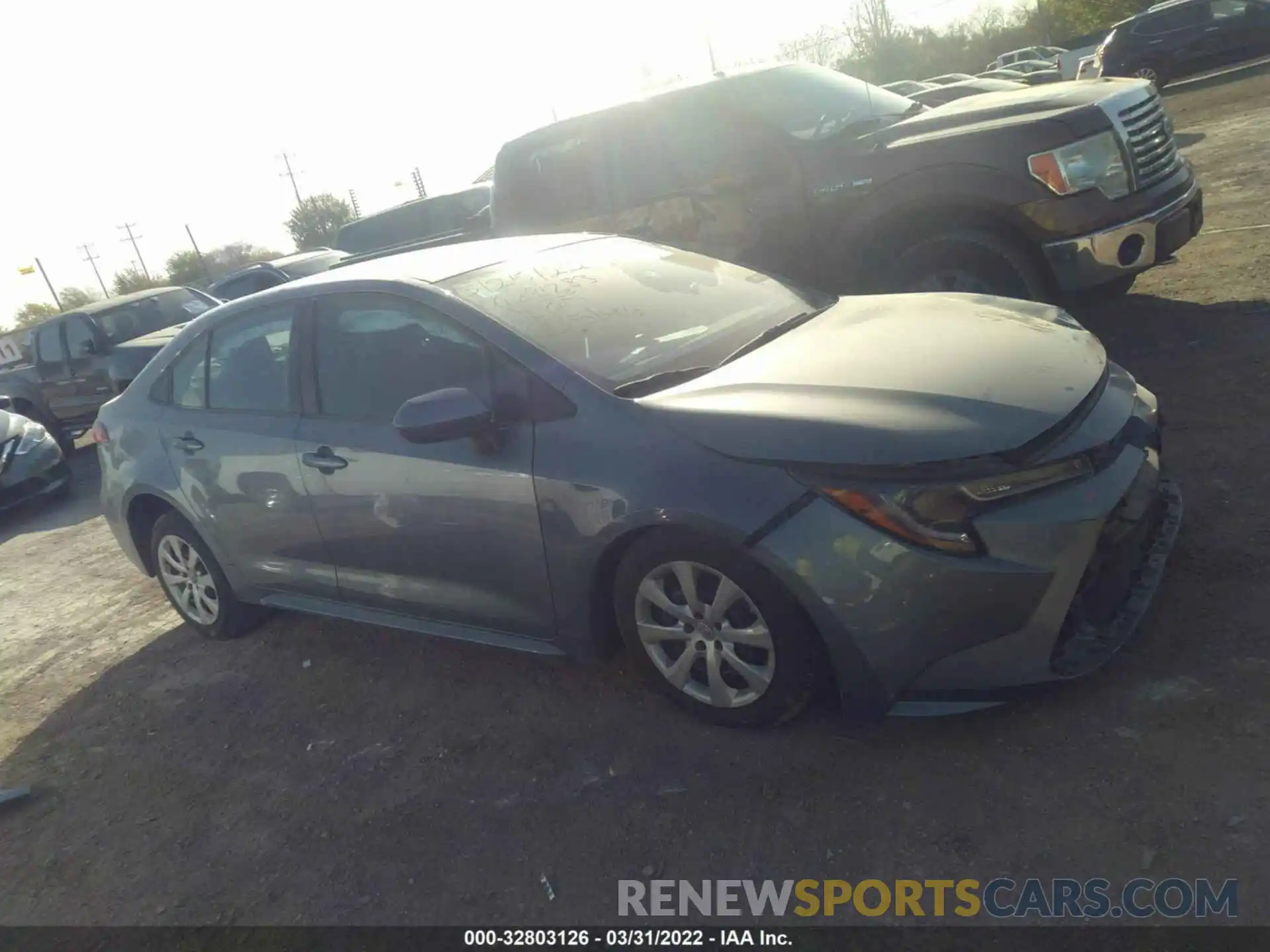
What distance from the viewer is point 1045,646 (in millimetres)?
2832

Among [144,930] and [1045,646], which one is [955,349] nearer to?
[1045,646]

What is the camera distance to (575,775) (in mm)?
3338

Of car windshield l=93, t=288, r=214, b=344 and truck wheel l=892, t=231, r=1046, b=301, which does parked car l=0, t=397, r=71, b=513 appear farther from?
truck wheel l=892, t=231, r=1046, b=301

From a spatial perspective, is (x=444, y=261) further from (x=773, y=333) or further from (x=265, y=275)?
(x=265, y=275)

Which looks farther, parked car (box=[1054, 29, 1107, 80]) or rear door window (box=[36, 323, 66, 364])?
parked car (box=[1054, 29, 1107, 80])

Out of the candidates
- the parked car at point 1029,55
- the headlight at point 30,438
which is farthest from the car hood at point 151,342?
the parked car at point 1029,55

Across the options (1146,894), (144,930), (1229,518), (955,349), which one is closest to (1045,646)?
(1146,894)

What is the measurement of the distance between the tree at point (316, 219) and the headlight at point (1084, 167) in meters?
51.1

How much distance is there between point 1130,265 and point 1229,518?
6.77 ft

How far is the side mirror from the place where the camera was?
3326 millimetres

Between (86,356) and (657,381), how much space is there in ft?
33.7

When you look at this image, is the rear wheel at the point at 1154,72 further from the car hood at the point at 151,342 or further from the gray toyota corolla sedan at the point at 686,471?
the gray toyota corolla sedan at the point at 686,471

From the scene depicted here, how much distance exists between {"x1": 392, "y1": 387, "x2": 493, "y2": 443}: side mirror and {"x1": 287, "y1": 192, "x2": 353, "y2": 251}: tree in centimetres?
5242

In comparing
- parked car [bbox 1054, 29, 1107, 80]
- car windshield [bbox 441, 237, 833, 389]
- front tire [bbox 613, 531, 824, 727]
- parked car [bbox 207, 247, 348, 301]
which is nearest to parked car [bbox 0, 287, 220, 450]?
parked car [bbox 207, 247, 348, 301]
